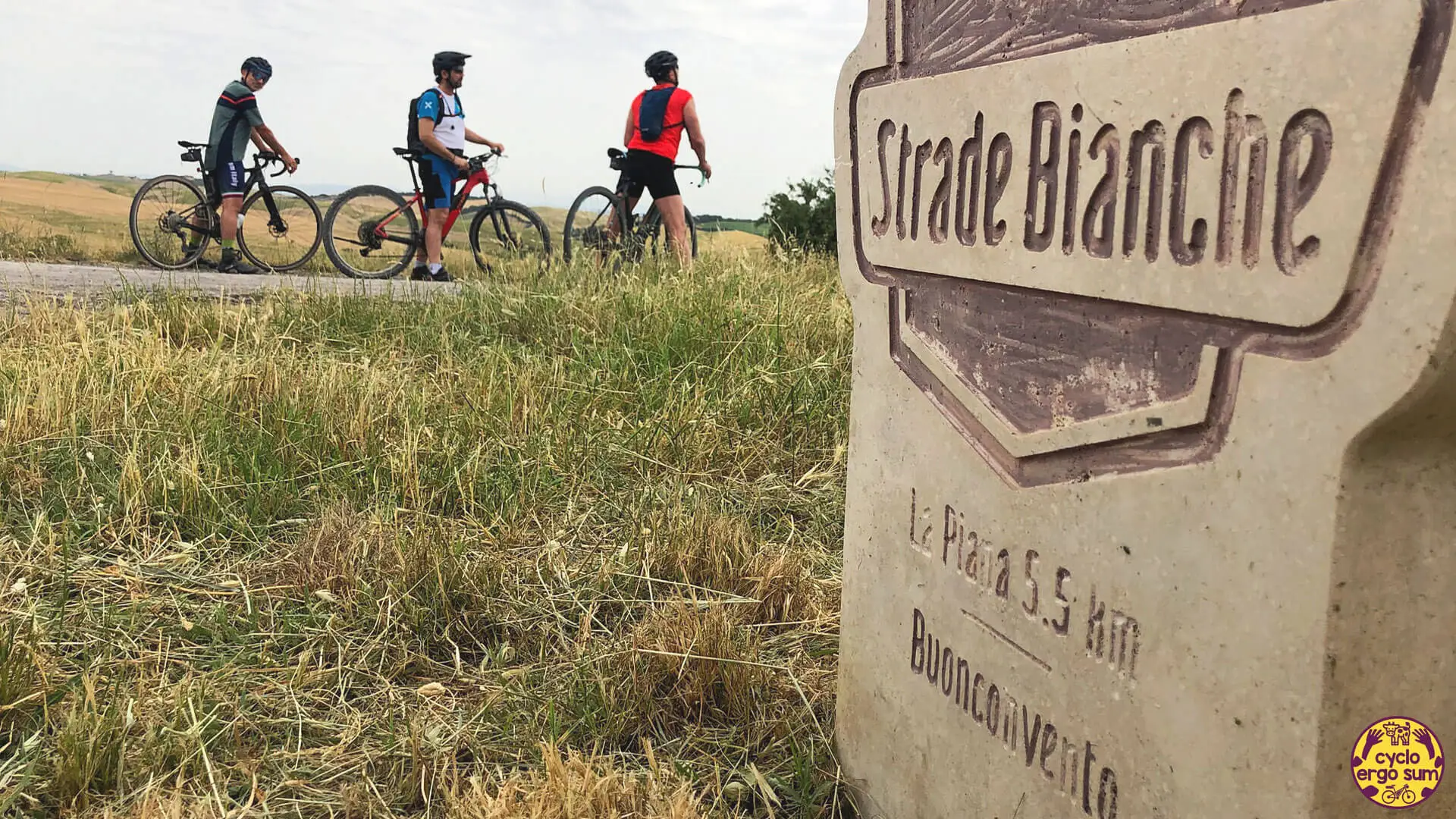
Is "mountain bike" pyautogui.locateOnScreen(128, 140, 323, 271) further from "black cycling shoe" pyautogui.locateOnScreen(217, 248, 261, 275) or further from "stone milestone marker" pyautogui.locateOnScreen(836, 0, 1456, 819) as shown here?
"stone milestone marker" pyautogui.locateOnScreen(836, 0, 1456, 819)

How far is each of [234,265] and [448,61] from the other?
2627mm

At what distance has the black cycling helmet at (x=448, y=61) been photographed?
7.35 m

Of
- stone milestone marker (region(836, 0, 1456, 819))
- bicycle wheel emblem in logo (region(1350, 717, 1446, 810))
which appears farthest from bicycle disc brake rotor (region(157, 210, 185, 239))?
bicycle wheel emblem in logo (region(1350, 717, 1446, 810))

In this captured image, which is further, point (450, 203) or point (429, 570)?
point (450, 203)

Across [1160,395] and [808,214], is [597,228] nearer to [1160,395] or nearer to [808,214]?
[808,214]

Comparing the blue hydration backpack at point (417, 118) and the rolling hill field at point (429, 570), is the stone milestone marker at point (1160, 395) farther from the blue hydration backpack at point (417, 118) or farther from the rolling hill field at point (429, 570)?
the blue hydration backpack at point (417, 118)

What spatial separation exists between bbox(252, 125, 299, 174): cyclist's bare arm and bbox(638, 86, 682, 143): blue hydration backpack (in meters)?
3.34

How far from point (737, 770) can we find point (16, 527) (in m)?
2.09

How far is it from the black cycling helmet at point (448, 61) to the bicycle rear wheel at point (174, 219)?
109 inches

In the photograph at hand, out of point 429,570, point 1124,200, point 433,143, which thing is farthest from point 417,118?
point 1124,200

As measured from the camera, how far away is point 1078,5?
121 centimetres

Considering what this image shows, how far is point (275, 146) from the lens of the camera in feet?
27.8

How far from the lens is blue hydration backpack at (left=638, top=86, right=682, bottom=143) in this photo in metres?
6.65

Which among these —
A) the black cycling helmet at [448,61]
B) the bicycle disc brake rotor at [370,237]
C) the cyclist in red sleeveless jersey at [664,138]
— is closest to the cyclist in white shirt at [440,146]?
the black cycling helmet at [448,61]
